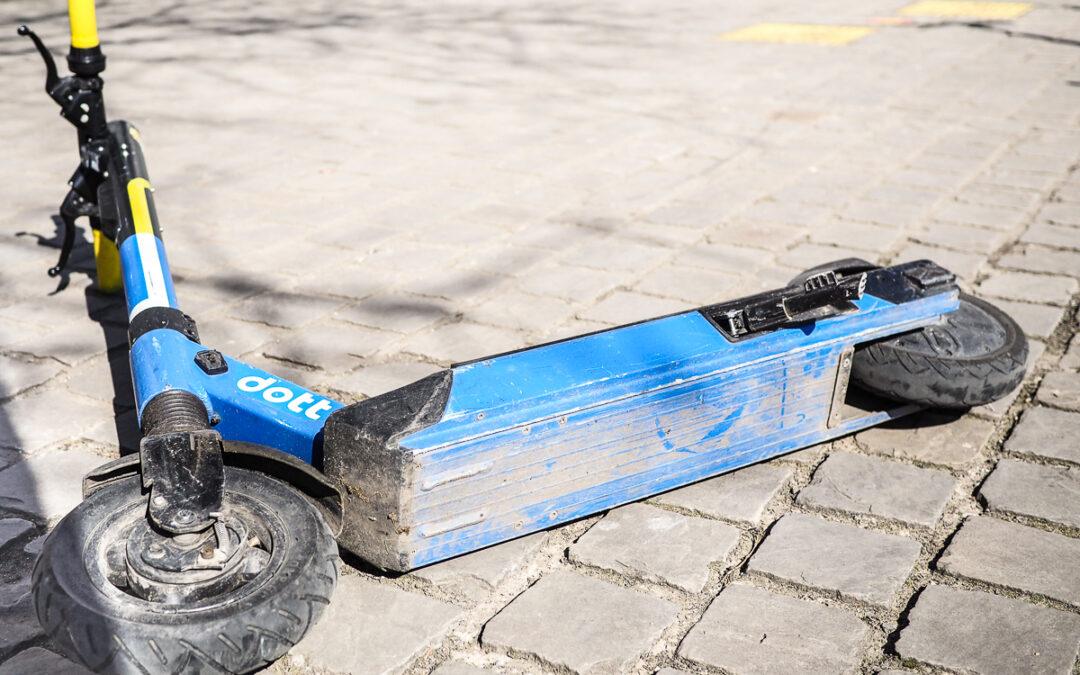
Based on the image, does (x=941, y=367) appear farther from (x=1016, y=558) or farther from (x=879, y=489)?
(x=1016, y=558)

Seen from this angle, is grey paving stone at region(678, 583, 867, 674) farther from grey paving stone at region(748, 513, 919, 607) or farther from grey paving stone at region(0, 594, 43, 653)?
grey paving stone at region(0, 594, 43, 653)

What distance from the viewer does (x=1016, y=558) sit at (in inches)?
104

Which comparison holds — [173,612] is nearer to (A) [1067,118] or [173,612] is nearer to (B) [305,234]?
(B) [305,234]

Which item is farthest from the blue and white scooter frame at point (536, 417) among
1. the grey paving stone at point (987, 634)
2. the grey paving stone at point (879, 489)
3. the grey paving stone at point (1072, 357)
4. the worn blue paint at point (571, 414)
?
the grey paving stone at point (1072, 357)

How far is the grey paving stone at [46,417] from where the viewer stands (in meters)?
3.14

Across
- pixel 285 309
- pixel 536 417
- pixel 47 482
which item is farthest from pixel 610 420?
pixel 285 309

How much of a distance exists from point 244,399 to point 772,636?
1.32 m

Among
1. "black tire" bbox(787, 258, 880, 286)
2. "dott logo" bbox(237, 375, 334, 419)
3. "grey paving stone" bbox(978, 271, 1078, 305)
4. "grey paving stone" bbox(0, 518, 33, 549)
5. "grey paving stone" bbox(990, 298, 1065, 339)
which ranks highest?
"black tire" bbox(787, 258, 880, 286)

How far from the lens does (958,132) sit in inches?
262

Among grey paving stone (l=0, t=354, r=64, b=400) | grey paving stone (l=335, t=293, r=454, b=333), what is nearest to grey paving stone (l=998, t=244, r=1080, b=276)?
grey paving stone (l=335, t=293, r=454, b=333)

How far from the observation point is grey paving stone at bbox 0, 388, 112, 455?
3145 mm

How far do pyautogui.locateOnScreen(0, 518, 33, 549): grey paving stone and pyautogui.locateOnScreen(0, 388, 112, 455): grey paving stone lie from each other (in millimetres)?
376

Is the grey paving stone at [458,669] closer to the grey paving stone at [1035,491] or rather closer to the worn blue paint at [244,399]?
the worn blue paint at [244,399]

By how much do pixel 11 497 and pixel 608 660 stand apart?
1638 mm
